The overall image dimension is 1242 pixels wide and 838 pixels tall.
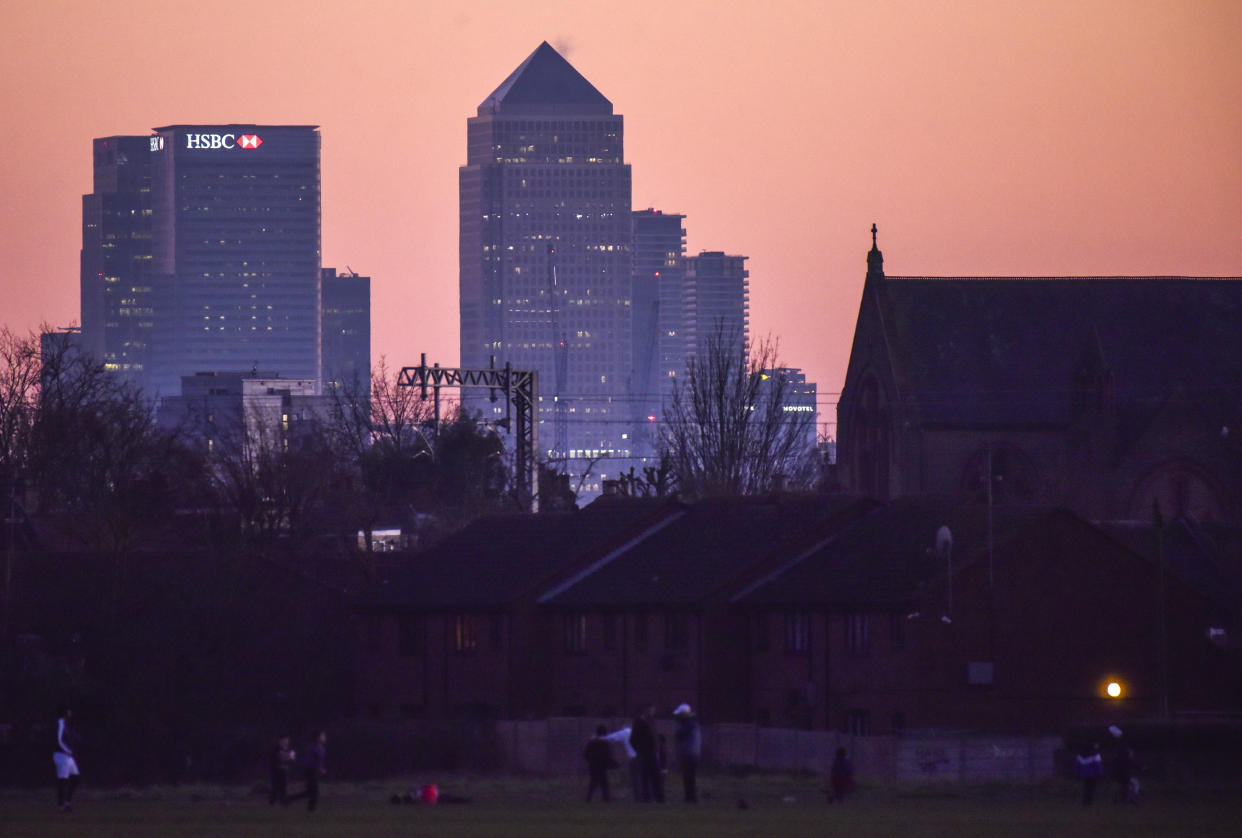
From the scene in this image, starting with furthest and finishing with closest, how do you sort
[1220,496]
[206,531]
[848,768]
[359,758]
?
[1220,496] < [206,531] < [359,758] < [848,768]

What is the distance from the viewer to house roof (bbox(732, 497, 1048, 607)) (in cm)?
5875

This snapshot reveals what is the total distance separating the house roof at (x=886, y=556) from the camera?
58.8 m

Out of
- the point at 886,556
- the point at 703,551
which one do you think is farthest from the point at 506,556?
the point at 886,556

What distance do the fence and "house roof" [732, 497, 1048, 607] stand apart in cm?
561

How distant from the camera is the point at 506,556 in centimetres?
6938

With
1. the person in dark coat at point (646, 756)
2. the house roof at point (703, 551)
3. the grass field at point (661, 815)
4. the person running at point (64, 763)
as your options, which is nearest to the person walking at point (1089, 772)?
the grass field at point (661, 815)

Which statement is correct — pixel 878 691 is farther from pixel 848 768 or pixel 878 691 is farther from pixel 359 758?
pixel 848 768

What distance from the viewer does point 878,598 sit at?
5819cm

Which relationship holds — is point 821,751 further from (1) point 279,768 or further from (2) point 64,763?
(2) point 64,763

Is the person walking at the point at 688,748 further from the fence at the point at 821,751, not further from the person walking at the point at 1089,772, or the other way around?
the fence at the point at 821,751

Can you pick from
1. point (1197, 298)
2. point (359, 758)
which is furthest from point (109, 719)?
point (1197, 298)

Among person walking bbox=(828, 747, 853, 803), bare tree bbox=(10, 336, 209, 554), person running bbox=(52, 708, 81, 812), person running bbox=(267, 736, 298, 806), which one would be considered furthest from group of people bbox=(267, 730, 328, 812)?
bare tree bbox=(10, 336, 209, 554)

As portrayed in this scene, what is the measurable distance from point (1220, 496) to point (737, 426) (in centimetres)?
2520

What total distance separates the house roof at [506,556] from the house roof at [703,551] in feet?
2.78
